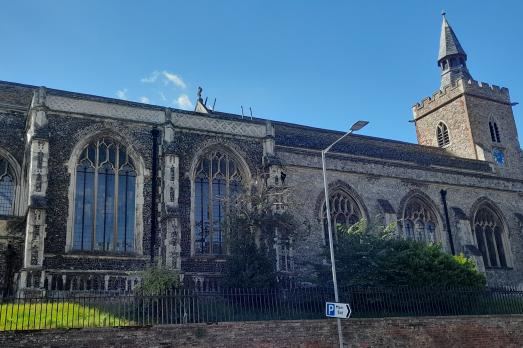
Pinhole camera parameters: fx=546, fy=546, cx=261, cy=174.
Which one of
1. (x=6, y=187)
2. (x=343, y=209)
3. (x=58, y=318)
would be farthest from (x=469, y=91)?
(x=58, y=318)

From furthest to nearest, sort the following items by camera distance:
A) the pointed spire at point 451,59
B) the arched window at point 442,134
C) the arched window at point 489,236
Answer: the pointed spire at point 451,59, the arched window at point 442,134, the arched window at point 489,236

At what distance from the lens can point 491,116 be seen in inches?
1642

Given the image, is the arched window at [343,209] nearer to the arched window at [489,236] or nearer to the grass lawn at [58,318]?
the arched window at [489,236]

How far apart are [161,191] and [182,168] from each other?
1.55 meters

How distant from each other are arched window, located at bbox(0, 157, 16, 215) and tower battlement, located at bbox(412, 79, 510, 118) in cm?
3164

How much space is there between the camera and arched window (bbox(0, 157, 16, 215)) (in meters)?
23.2

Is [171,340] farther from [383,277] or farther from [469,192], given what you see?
[469,192]

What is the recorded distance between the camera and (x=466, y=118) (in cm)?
4053

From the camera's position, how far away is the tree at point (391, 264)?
21.3m

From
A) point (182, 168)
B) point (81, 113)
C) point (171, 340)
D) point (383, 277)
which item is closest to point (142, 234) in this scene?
point (182, 168)

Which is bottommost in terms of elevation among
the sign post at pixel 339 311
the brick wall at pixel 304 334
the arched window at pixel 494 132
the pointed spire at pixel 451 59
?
the brick wall at pixel 304 334

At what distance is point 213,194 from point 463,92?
80.9 feet

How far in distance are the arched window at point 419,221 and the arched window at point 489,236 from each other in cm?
351

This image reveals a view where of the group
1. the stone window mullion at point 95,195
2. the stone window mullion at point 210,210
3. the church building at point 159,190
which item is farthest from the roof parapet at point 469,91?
the stone window mullion at point 95,195
